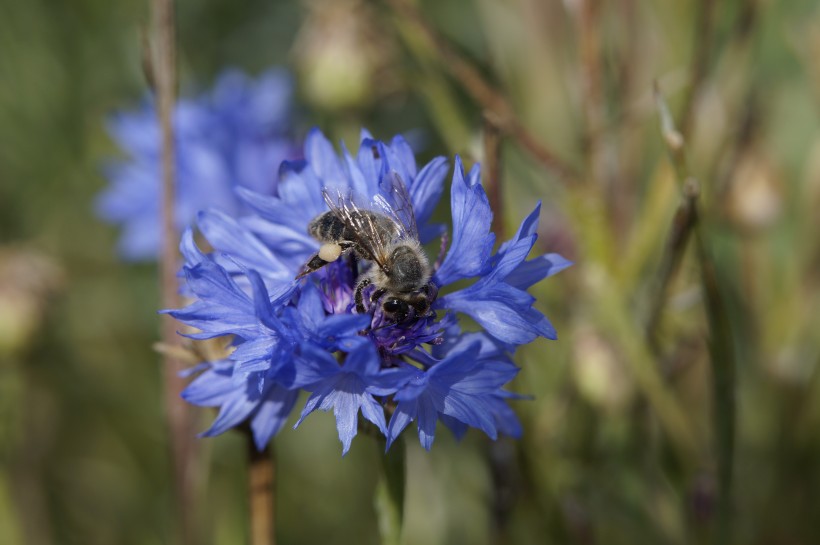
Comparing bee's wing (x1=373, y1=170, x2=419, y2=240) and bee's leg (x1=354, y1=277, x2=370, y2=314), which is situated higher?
bee's wing (x1=373, y1=170, x2=419, y2=240)

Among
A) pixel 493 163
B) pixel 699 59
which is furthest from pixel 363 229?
pixel 699 59

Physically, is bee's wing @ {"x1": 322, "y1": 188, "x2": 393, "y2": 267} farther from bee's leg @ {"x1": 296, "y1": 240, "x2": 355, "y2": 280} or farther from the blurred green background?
the blurred green background

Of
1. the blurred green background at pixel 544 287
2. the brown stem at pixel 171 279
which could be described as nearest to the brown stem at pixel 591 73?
the blurred green background at pixel 544 287

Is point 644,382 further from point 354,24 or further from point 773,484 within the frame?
point 354,24

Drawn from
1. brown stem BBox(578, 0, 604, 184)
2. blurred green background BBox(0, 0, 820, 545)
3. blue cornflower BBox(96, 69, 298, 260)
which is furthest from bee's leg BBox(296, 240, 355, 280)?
blue cornflower BBox(96, 69, 298, 260)

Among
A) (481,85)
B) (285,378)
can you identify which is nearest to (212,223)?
(285,378)

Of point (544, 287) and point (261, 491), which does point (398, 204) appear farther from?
point (544, 287)

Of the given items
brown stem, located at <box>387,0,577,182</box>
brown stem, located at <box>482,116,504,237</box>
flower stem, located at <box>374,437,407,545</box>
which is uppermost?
brown stem, located at <box>387,0,577,182</box>
